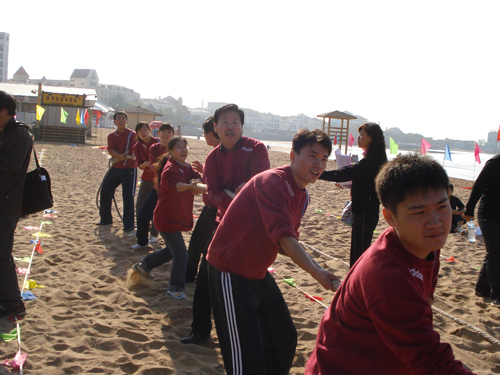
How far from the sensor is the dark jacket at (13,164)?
343 centimetres

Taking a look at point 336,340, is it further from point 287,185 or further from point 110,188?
point 110,188

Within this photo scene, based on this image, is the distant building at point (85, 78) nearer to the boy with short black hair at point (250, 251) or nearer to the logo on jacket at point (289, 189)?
the boy with short black hair at point (250, 251)

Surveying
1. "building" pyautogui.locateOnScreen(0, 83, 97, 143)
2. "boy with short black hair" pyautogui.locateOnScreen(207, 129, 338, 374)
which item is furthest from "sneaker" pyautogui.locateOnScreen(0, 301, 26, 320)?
"building" pyautogui.locateOnScreen(0, 83, 97, 143)

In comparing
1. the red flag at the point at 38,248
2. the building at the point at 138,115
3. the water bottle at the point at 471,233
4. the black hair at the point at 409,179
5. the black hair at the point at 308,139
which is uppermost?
the building at the point at 138,115

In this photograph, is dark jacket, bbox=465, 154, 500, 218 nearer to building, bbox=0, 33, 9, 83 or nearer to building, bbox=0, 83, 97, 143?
building, bbox=0, 83, 97, 143

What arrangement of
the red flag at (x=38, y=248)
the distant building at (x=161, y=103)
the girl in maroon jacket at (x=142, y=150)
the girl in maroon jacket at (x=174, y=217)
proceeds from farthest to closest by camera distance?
the distant building at (x=161, y=103) → the girl in maroon jacket at (x=142, y=150) → the red flag at (x=38, y=248) → the girl in maroon jacket at (x=174, y=217)

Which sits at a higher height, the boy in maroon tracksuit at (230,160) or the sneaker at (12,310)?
the boy in maroon tracksuit at (230,160)

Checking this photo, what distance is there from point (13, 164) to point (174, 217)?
5.01 ft

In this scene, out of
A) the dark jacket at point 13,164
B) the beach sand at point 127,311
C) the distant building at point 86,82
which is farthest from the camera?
the distant building at point 86,82

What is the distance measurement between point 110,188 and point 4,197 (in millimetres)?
3737

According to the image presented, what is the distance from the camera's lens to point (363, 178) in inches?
A: 174

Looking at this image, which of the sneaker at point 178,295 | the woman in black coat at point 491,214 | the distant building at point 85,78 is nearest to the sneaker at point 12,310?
the sneaker at point 178,295

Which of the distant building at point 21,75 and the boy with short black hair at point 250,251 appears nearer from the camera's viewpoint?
the boy with short black hair at point 250,251

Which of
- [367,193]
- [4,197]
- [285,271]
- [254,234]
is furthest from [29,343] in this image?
[367,193]
